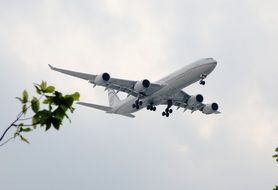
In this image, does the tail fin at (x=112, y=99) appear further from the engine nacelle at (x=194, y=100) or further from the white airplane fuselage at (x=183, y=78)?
the white airplane fuselage at (x=183, y=78)

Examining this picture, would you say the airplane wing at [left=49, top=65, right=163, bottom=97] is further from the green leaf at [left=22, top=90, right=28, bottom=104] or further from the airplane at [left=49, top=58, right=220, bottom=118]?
the green leaf at [left=22, top=90, right=28, bottom=104]

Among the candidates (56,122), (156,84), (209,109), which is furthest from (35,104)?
(209,109)

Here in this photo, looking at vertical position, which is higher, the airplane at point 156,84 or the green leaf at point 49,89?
the airplane at point 156,84

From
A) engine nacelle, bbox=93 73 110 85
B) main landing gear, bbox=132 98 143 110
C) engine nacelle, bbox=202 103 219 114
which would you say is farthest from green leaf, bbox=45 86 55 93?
engine nacelle, bbox=202 103 219 114

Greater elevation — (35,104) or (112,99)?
(112,99)

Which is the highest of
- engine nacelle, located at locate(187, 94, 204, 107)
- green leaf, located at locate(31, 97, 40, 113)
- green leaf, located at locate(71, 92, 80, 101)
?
engine nacelle, located at locate(187, 94, 204, 107)

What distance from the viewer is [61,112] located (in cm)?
527

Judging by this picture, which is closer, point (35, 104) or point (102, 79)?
point (35, 104)

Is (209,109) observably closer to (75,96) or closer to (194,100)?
(194,100)

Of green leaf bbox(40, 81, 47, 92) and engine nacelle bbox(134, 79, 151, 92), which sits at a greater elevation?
engine nacelle bbox(134, 79, 151, 92)

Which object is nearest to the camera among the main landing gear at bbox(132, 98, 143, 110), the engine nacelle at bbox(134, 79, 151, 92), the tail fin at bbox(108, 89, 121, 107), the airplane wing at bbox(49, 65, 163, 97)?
the airplane wing at bbox(49, 65, 163, 97)

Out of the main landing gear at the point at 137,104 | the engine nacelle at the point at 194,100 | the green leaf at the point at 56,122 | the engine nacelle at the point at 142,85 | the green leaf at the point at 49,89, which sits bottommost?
the green leaf at the point at 56,122

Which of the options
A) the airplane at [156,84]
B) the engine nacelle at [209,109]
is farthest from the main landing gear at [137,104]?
the engine nacelle at [209,109]

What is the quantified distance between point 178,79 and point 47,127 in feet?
169
